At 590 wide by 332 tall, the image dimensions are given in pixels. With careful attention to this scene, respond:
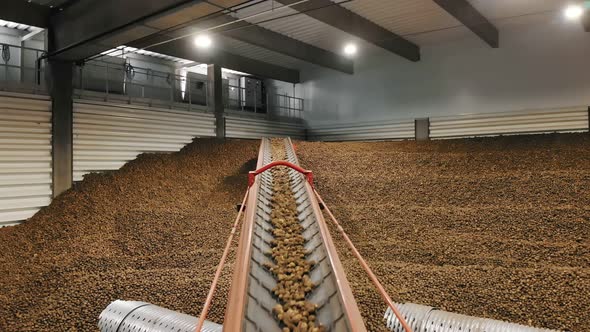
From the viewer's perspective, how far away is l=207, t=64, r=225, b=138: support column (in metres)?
7.61

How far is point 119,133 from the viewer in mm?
5672

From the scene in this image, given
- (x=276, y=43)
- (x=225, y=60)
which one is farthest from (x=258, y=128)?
(x=276, y=43)

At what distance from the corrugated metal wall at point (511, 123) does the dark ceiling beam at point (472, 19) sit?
150 centimetres

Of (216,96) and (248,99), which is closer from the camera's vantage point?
(216,96)

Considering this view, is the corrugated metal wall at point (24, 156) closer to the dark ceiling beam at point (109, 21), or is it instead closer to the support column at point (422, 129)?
the dark ceiling beam at point (109, 21)

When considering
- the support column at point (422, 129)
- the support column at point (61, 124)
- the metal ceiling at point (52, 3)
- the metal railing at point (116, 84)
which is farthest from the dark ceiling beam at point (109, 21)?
the support column at point (422, 129)

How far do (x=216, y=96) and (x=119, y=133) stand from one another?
2.51m

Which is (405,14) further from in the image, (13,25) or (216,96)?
(13,25)

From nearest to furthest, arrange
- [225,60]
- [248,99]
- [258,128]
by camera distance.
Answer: [225,60], [258,128], [248,99]

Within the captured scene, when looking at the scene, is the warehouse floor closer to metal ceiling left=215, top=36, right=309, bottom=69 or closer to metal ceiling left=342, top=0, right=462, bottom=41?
metal ceiling left=342, top=0, right=462, bottom=41

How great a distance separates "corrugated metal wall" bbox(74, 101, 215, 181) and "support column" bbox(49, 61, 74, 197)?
110 millimetres

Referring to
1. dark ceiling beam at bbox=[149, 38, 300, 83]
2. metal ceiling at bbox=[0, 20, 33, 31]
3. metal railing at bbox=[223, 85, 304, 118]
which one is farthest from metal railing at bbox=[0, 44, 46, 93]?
metal railing at bbox=[223, 85, 304, 118]

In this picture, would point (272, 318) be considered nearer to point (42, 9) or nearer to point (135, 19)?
point (135, 19)

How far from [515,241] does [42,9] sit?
20.8 feet
